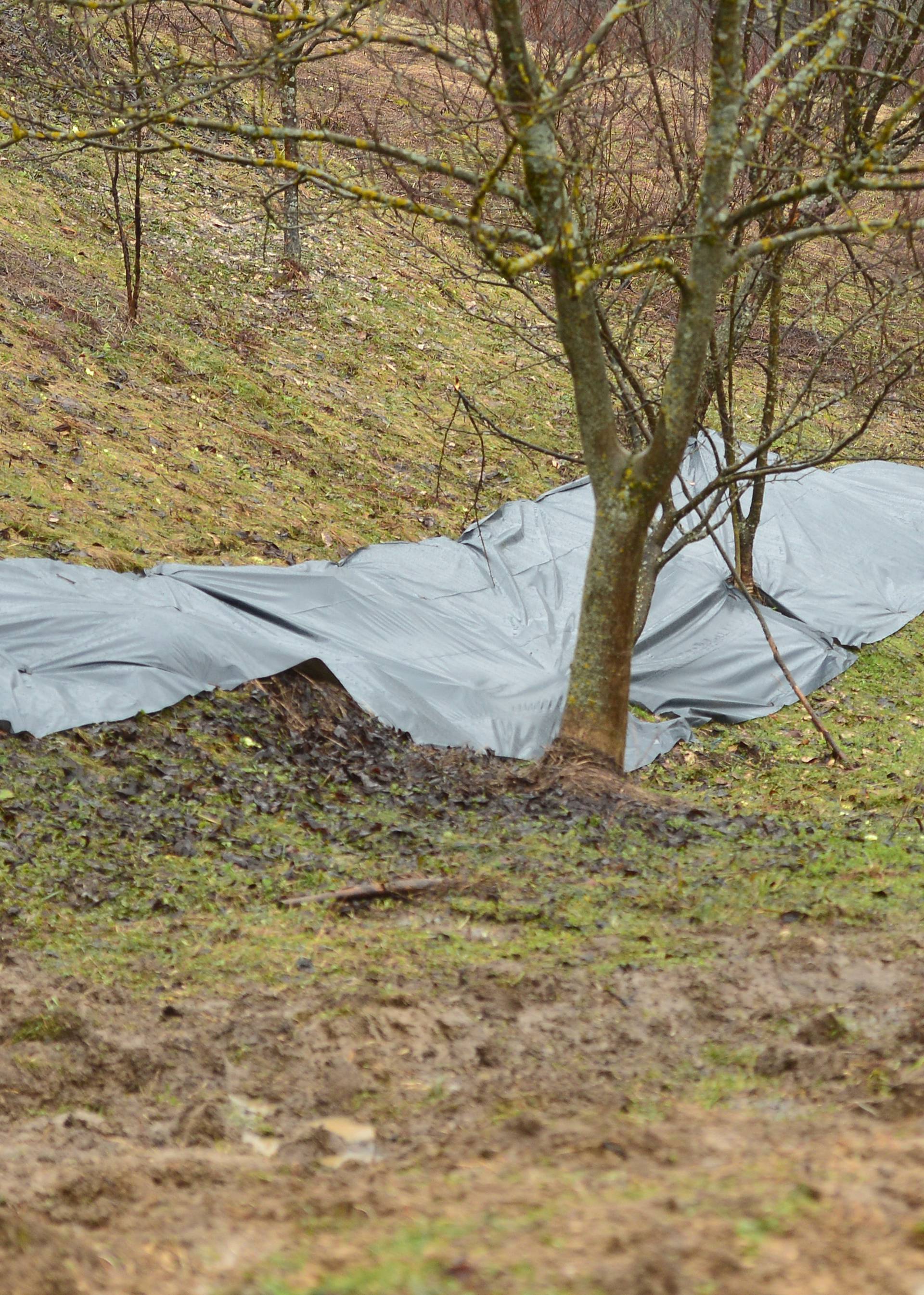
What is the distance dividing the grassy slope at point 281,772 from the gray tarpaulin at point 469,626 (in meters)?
0.29

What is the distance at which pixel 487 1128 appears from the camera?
119 inches

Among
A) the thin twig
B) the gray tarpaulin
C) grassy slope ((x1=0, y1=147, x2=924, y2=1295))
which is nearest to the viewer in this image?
grassy slope ((x1=0, y1=147, x2=924, y2=1295))

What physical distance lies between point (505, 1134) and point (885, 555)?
33.4 ft

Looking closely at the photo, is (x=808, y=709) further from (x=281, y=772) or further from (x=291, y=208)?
(x=291, y=208)

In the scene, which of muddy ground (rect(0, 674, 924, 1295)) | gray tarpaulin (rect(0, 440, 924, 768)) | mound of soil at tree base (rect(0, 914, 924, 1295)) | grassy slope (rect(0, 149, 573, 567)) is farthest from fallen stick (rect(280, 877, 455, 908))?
grassy slope (rect(0, 149, 573, 567))

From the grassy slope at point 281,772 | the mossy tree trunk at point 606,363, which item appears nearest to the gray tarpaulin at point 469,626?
the grassy slope at point 281,772

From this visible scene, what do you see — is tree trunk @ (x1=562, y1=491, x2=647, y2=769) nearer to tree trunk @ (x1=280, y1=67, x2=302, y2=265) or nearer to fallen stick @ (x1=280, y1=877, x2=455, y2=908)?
fallen stick @ (x1=280, y1=877, x2=455, y2=908)

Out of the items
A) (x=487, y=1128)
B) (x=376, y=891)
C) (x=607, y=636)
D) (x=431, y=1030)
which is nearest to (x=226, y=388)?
(x=607, y=636)

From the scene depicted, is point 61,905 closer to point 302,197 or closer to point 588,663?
point 588,663

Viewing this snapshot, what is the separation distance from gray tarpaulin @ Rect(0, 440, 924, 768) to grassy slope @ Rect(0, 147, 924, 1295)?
11.3 inches

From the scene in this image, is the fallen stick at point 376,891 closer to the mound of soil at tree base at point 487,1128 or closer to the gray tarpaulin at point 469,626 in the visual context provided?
the mound of soil at tree base at point 487,1128

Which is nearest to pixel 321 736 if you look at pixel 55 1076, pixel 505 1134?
pixel 55 1076

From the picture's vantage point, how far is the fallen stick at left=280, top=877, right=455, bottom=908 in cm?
496

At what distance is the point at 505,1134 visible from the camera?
2.91m
